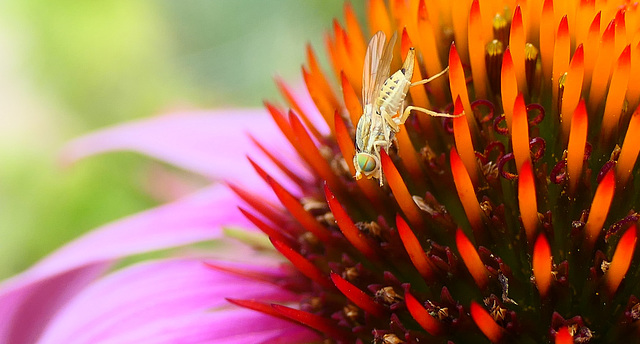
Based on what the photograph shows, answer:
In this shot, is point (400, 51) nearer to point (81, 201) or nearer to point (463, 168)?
point (463, 168)

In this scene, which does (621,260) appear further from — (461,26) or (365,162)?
(461,26)

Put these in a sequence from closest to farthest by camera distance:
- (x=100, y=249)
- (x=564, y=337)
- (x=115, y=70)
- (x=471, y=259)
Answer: (x=564, y=337)
(x=471, y=259)
(x=100, y=249)
(x=115, y=70)

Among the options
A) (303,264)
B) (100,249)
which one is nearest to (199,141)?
(100,249)

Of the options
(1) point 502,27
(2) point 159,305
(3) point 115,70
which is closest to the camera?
(1) point 502,27

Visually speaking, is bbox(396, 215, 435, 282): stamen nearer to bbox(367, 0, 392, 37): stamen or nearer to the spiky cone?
the spiky cone

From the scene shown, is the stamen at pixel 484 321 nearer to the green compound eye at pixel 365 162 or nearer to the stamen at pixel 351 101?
the green compound eye at pixel 365 162

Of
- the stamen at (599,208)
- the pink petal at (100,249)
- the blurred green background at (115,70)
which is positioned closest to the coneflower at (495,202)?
the stamen at (599,208)

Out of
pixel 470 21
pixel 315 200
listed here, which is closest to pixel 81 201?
pixel 315 200

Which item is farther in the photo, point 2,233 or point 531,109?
point 2,233
